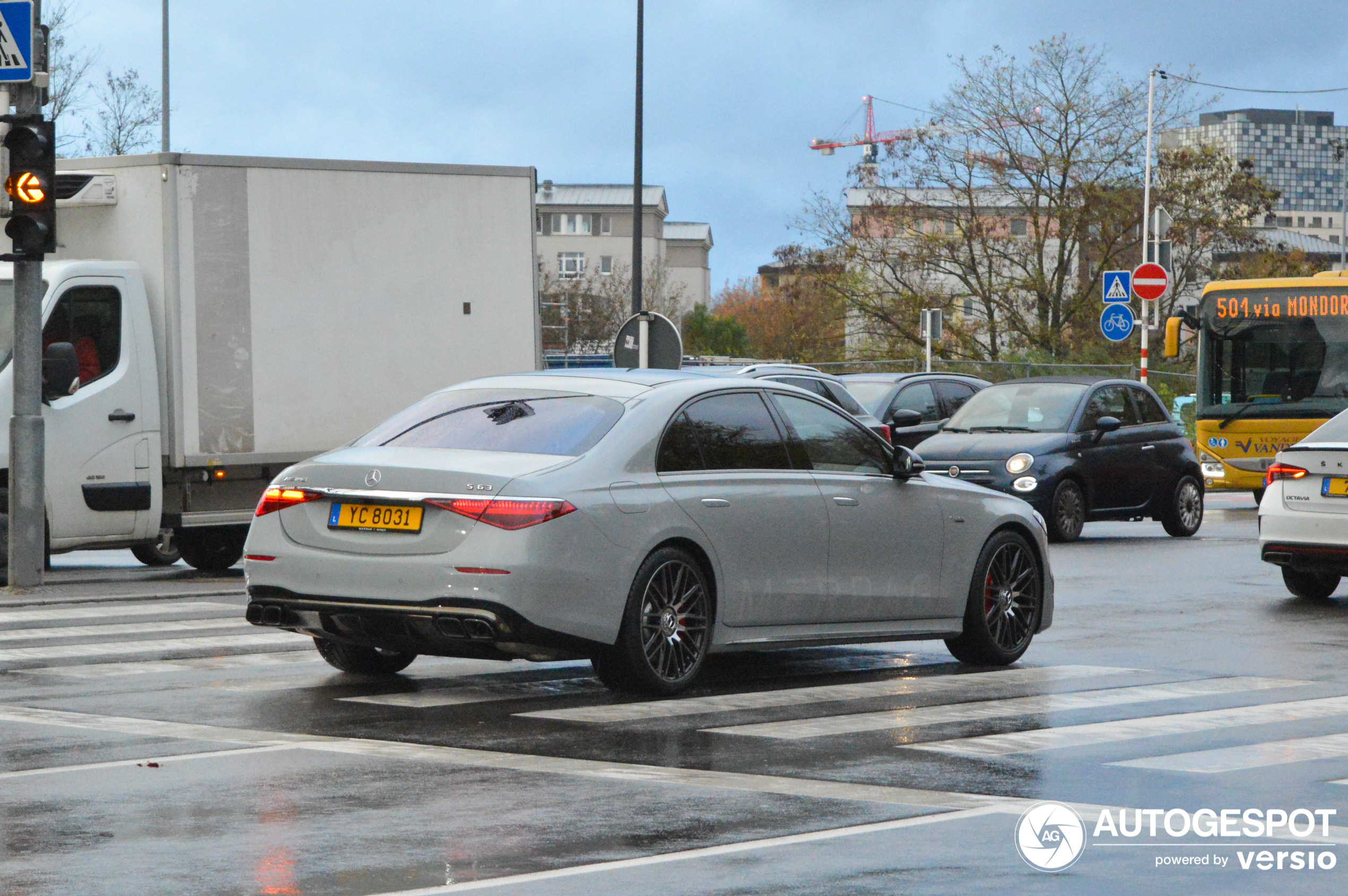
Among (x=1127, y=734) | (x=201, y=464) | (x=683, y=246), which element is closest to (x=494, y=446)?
(x=1127, y=734)

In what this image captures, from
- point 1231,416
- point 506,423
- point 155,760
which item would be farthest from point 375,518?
point 1231,416

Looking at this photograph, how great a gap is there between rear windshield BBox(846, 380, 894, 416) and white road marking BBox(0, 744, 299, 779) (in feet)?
54.2

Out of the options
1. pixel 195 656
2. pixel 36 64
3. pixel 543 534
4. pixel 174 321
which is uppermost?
pixel 36 64

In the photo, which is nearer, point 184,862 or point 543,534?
point 184,862

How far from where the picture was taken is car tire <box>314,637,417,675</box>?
9867mm

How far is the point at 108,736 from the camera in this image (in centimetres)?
786

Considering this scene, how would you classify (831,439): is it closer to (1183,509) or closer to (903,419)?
(903,419)

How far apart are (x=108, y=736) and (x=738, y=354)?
8892 cm

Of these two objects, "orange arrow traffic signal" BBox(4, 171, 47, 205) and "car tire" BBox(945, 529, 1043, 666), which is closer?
"car tire" BBox(945, 529, 1043, 666)

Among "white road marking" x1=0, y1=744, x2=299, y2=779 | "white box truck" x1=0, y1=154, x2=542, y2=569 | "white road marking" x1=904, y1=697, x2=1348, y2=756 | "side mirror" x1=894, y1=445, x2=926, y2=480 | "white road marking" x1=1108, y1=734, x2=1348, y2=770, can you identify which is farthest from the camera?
"white box truck" x1=0, y1=154, x2=542, y2=569

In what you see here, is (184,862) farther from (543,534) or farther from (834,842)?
(543,534)

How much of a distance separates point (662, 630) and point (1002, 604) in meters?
2.61

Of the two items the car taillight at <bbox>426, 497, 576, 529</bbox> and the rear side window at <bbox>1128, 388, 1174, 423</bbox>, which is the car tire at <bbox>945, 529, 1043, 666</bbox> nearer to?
the car taillight at <bbox>426, 497, 576, 529</bbox>

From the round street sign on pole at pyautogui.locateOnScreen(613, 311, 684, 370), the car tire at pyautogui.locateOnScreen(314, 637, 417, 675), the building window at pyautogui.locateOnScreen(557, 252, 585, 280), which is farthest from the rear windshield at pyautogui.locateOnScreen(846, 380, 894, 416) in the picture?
the building window at pyautogui.locateOnScreen(557, 252, 585, 280)
